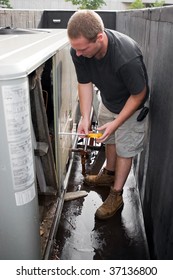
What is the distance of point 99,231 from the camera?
268 centimetres

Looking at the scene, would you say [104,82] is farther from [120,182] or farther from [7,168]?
[7,168]

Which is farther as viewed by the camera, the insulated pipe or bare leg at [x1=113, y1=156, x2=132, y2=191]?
bare leg at [x1=113, y1=156, x2=132, y2=191]

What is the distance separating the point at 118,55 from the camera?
210 cm

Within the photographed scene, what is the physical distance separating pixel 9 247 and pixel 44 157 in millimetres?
890

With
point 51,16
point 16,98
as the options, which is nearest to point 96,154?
point 16,98

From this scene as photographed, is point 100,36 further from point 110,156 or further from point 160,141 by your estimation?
point 110,156

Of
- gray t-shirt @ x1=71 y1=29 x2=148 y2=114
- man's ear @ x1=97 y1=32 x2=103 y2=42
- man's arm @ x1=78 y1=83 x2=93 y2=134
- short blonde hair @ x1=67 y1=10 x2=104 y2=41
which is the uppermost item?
short blonde hair @ x1=67 y1=10 x2=104 y2=41

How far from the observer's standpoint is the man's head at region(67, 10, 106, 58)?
6.04 feet

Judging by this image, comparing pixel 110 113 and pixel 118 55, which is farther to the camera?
pixel 110 113

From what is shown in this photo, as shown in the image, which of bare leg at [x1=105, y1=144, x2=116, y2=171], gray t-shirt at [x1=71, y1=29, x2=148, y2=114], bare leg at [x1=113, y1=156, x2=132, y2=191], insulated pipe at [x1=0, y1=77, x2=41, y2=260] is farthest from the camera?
bare leg at [x1=105, y1=144, x2=116, y2=171]

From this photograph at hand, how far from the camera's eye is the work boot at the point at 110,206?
9.15ft

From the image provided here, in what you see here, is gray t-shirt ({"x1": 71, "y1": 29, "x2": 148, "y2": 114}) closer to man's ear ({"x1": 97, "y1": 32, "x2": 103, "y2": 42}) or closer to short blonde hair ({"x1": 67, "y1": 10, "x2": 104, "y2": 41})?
man's ear ({"x1": 97, "y1": 32, "x2": 103, "y2": 42})

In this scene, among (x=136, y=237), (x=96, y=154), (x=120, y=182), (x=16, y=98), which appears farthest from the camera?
(x=96, y=154)

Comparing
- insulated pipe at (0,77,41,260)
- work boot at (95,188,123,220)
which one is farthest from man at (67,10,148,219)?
insulated pipe at (0,77,41,260)
